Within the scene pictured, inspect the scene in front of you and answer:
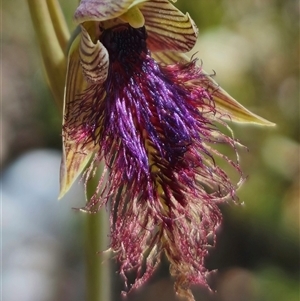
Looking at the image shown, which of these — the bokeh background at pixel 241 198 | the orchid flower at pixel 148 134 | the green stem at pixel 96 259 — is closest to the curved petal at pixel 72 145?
the orchid flower at pixel 148 134

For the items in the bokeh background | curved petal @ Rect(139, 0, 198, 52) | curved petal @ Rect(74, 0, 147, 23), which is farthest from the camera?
the bokeh background

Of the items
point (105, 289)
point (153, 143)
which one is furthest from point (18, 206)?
point (153, 143)

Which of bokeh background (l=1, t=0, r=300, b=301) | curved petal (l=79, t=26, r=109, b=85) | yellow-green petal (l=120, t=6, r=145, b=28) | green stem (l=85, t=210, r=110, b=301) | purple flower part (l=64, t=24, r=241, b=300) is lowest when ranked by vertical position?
bokeh background (l=1, t=0, r=300, b=301)

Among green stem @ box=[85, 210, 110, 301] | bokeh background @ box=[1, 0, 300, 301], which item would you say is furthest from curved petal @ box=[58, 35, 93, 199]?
bokeh background @ box=[1, 0, 300, 301]

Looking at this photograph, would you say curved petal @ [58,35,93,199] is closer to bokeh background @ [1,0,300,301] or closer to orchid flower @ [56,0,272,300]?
orchid flower @ [56,0,272,300]

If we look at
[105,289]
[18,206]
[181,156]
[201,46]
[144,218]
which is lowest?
[18,206]

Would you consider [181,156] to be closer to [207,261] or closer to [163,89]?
[163,89]

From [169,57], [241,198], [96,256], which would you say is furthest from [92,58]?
[241,198]
